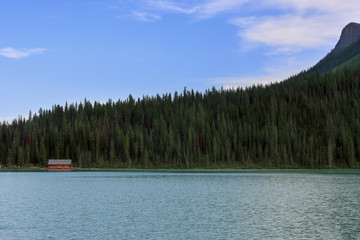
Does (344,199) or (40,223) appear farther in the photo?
(344,199)

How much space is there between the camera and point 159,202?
64812mm

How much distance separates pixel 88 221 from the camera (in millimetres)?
46438

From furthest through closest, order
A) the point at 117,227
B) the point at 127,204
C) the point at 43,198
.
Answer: the point at 43,198
the point at 127,204
the point at 117,227

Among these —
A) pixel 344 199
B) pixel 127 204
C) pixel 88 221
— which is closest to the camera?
pixel 88 221

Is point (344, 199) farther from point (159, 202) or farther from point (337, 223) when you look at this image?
point (159, 202)

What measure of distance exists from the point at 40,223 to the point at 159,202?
23.9 metres

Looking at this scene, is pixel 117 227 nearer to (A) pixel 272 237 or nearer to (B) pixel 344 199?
(A) pixel 272 237

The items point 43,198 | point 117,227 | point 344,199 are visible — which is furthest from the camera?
point 43,198

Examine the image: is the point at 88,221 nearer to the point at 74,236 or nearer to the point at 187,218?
the point at 74,236

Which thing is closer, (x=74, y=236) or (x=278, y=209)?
(x=74, y=236)

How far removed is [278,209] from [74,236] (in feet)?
102

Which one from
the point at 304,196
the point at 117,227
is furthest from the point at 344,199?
the point at 117,227

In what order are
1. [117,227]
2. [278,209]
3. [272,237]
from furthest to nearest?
1. [278,209]
2. [117,227]
3. [272,237]

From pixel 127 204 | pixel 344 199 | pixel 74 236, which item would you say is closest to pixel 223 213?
pixel 127 204
